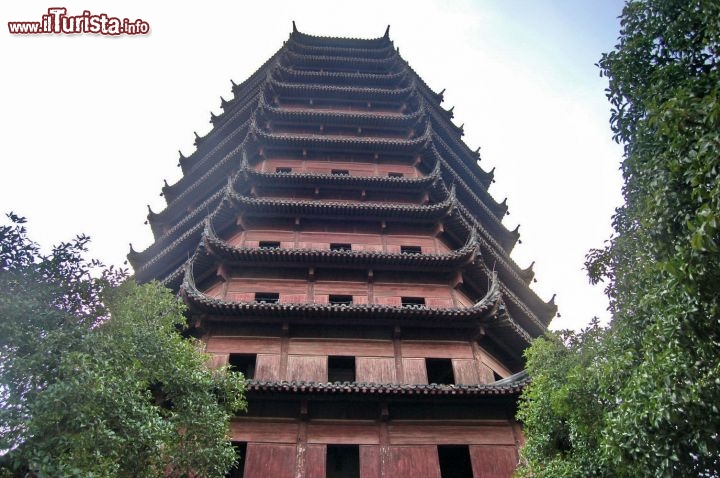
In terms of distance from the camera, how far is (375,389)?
515 inches

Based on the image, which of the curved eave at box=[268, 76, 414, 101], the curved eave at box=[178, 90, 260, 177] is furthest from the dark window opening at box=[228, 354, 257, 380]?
the curved eave at box=[268, 76, 414, 101]

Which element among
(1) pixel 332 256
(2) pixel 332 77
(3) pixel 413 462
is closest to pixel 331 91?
(2) pixel 332 77

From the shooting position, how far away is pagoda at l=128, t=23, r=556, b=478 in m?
13.3

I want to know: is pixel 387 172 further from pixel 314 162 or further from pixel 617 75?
pixel 617 75

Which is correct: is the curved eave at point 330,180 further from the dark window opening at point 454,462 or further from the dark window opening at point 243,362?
the dark window opening at point 454,462

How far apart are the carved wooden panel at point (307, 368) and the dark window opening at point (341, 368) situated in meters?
0.43

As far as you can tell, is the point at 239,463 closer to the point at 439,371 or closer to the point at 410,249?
the point at 439,371

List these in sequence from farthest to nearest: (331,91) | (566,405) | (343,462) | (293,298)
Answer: (331,91), (293,298), (343,462), (566,405)

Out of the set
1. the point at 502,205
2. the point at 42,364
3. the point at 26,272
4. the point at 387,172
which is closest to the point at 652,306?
the point at 42,364

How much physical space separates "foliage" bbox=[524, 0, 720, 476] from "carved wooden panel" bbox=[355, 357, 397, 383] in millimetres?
7123

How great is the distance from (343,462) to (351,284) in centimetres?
582

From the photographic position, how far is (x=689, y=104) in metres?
6.25

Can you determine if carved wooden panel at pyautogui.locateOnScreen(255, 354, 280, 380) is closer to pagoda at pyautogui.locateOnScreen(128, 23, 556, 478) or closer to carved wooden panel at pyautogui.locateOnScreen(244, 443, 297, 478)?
pagoda at pyautogui.locateOnScreen(128, 23, 556, 478)

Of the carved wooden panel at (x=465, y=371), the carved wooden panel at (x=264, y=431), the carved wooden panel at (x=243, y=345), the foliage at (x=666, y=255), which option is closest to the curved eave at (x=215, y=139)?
the carved wooden panel at (x=243, y=345)
